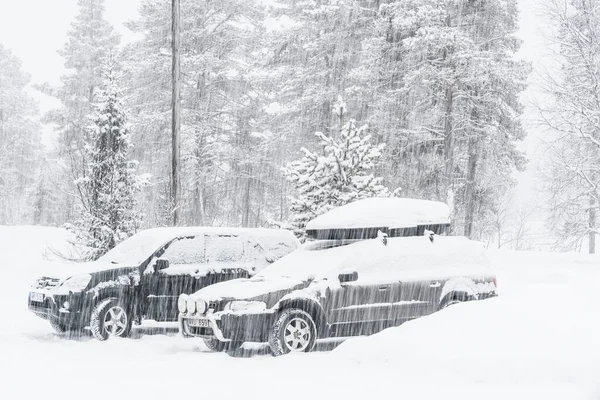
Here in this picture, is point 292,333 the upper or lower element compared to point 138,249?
lower

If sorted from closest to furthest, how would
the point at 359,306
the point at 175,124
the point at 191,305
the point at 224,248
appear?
the point at 191,305
the point at 359,306
the point at 224,248
the point at 175,124

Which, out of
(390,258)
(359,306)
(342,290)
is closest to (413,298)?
(390,258)

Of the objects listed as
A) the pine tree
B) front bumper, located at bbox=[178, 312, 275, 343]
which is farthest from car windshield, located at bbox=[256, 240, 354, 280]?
the pine tree

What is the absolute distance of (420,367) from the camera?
5785 mm

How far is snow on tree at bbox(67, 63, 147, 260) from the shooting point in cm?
1681

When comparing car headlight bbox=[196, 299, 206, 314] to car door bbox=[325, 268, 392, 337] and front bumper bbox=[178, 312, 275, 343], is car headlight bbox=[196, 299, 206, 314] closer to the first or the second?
front bumper bbox=[178, 312, 275, 343]

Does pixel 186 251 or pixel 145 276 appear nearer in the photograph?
pixel 145 276

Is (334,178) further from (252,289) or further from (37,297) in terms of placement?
(37,297)

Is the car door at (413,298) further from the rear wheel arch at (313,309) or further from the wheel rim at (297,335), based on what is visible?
the wheel rim at (297,335)

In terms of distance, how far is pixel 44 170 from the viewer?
A: 170 feet

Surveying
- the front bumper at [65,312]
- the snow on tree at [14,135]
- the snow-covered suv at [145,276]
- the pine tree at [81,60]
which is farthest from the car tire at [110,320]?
the snow on tree at [14,135]

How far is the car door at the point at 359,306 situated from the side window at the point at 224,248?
9.70 feet

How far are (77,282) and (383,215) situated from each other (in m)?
4.90

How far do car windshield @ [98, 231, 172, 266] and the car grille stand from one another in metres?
1.00
